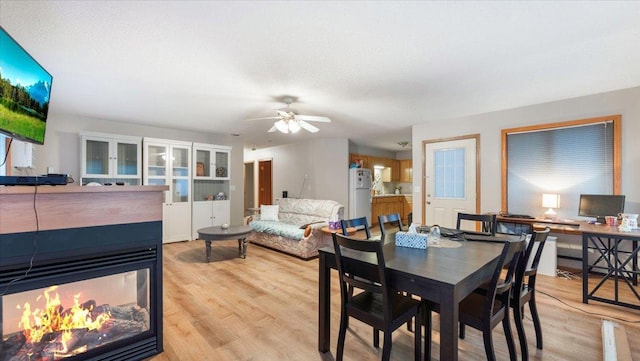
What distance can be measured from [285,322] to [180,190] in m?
4.36

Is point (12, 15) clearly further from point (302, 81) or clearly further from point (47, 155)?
point (47, 155)

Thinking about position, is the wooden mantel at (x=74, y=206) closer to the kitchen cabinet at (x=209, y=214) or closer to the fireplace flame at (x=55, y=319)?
the fireplace flame at (x=55, y=319)

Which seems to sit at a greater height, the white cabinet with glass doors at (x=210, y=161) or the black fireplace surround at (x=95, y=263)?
the white cabinet with glass doors at (x=210, y=161)

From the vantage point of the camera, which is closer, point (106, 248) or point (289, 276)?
point (106, 248)

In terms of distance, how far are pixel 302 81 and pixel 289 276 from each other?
2509 mm

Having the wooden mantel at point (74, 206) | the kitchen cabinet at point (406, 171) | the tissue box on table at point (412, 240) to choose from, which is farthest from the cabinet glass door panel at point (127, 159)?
the kitchen cabinet at point (406, 171)

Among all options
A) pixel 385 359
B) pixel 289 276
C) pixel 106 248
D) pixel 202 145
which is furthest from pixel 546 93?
pixel 202 145

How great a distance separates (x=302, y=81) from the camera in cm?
312

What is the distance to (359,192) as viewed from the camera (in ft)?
22.7

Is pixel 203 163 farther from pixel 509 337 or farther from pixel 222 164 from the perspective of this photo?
pixel 509 337

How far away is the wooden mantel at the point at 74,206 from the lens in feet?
4.76

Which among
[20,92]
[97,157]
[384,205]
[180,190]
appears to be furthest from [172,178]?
[384,205]

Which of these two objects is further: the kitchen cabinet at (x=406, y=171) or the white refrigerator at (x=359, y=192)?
the kitchen cabinet at (x=406, y=171)

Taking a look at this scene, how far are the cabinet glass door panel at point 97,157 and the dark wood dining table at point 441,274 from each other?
16.4 ft
